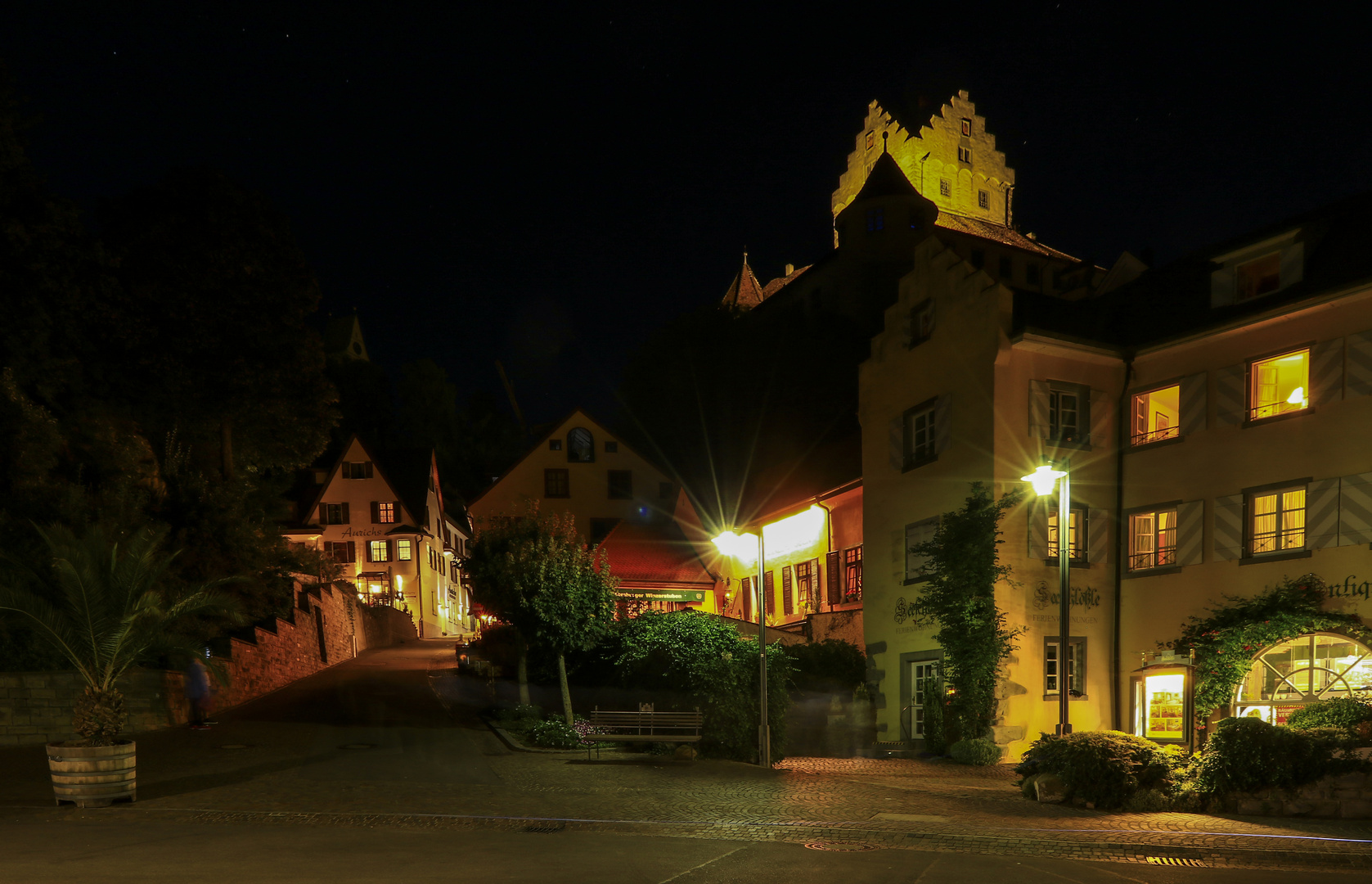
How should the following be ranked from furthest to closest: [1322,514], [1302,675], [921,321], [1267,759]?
1. [921,321]
2. [1322,514]
3. [1302,675]
4. [1267,759]

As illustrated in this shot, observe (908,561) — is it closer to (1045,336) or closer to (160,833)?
(1045,336)

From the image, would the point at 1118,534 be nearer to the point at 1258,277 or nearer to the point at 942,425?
the point at 942,425

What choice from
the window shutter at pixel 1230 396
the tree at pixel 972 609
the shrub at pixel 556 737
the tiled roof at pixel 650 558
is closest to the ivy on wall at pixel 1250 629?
the window shutter at pixel 1230 396

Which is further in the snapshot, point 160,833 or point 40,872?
point 160,833

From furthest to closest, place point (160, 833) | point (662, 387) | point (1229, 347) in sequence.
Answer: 1. point (662, 387)
2. point (1229, 347)
3. point (160, 833)

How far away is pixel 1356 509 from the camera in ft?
60.0

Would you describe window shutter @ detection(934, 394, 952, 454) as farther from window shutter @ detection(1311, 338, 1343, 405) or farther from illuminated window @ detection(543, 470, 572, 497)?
illuminated window @ detection(543, 470, 572, 497)

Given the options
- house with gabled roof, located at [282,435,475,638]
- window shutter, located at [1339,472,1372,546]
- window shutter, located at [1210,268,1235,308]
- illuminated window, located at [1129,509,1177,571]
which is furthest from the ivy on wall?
house with gabled roof, located at [282,435,475,638]

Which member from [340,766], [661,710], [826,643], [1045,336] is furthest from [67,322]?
[1045,336]

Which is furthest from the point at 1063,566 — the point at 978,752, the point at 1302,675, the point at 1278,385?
the point at 1278,385

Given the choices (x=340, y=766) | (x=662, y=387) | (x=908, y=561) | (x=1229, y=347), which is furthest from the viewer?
(x=662, y=387)

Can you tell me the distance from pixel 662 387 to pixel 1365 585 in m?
46.7

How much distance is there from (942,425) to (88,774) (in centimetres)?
1730

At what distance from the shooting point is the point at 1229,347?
20875 millimetres
